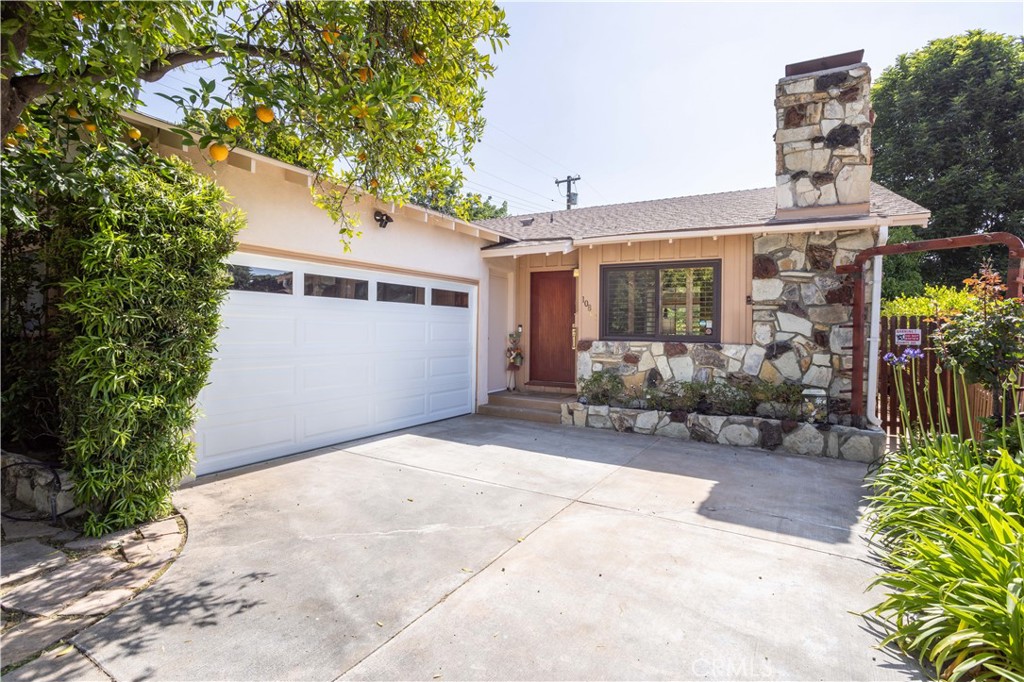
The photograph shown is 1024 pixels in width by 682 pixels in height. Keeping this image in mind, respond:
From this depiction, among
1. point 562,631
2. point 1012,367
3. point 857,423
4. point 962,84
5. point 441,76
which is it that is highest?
point 962,84

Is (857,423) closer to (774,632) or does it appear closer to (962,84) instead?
(774,632)

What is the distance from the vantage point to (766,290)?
677 cm

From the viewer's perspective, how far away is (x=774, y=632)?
2.46 m

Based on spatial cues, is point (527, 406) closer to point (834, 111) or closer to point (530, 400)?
point (530, 400)

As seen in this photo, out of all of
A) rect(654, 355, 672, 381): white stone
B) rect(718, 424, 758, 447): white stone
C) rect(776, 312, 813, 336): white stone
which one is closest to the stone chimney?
rect(776, 312, 813, 336): white stone

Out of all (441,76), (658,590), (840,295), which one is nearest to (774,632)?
(658,590)

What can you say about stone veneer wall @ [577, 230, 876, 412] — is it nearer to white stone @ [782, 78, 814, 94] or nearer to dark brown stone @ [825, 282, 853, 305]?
dark brown stone @ [825, 282, 853, 305]

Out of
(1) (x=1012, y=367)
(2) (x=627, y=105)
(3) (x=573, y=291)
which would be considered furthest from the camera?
(3) (x=573, y=291)

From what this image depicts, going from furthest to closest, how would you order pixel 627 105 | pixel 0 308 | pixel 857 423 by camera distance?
pixel 627 105
pixel 857 423
pixel 0 308

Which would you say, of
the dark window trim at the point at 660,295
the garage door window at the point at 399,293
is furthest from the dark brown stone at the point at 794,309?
the garage door window at the point at 399,293

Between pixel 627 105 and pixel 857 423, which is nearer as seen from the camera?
pixel 857 423

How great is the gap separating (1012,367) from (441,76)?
191 inches

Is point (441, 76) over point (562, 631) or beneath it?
over
